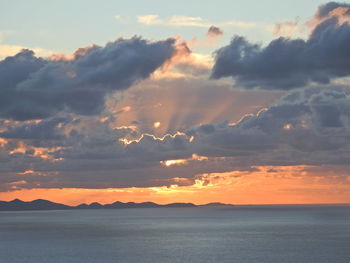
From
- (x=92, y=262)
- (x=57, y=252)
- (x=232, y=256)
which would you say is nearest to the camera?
(x=92, y=262)

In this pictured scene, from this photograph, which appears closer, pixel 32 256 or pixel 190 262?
pixel 190 262

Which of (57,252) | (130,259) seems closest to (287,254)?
(130,259)

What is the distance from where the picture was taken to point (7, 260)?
17100 cm

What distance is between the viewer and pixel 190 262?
161875mm

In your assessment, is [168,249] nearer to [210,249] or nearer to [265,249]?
[210,249]

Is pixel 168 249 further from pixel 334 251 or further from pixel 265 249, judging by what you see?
pixel 334 251

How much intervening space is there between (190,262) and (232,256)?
17.8m

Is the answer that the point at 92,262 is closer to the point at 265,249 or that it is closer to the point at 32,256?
the point at 32,256

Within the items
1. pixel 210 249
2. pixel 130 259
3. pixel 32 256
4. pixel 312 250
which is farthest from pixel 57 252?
pixel 312 250

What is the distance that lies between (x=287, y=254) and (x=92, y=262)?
55840 mm

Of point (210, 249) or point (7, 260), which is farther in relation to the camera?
point (210, 249)

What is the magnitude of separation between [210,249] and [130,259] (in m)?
36.9

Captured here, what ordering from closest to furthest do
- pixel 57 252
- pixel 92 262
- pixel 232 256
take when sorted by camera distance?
pixel 92 262 < pixel 232 256 < pixel 57 252

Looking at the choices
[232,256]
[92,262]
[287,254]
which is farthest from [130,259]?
[287,254]
